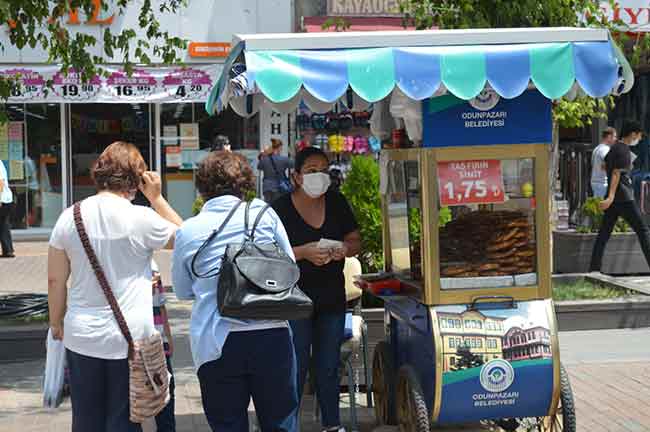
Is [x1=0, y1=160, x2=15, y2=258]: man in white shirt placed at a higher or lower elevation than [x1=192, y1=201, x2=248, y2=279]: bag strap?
higher

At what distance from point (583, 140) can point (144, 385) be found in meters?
16.4

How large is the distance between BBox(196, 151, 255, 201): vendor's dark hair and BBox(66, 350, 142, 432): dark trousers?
850 mm

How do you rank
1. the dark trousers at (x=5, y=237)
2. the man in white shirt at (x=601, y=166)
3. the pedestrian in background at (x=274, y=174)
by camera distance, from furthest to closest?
the pedestrian in background at (x=274, y=174) → the dark trousers at (x=5, y=237) → the man in white shirt at (x=601, y=166)

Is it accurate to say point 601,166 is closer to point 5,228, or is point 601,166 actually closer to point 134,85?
point 134,85

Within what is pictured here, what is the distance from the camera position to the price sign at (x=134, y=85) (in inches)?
658

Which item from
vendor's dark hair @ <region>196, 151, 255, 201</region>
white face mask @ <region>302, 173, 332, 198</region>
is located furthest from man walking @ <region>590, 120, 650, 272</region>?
vendor's dark hair @ <region>196, 151, 255, 201</region>

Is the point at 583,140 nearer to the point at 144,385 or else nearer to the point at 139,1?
the point at 139,1

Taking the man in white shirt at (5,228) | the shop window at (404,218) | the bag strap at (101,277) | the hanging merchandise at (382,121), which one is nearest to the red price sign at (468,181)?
the shop window at (404,218)

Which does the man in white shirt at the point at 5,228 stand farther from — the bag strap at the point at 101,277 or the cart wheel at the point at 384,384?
the bag strap at the point at 101,277

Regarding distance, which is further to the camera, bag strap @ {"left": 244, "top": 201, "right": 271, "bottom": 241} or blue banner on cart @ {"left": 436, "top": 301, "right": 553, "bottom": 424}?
blue banner on cart @ {"left": 436, "top": 301, "right": 553, "bottom": 424}

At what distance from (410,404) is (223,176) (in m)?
1.73

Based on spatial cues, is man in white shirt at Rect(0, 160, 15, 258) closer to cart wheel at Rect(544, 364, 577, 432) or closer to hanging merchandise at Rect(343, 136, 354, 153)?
hanging merchandise at Rect(343, 136, 354, 153)

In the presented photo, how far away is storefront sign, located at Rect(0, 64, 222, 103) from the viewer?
16578mm

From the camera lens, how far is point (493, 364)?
514cm
